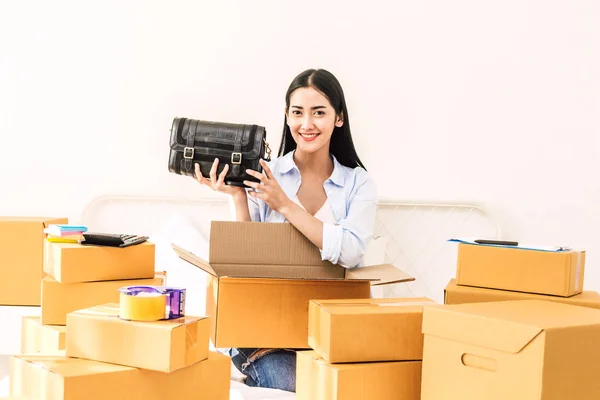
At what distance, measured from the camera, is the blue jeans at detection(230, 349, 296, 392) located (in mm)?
1723

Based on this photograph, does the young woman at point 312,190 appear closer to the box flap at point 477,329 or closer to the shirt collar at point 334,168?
the shirt collar at point 334,168

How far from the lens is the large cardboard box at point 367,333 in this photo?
4.64 feet

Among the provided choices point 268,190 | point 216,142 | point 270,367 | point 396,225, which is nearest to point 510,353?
point 270,367

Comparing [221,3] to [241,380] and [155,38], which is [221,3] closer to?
[155,38]

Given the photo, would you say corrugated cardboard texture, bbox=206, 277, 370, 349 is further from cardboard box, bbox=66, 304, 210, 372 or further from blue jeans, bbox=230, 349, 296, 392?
cardboard box, bbox=66, 304, 210, 372

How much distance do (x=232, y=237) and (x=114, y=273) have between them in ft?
1.16

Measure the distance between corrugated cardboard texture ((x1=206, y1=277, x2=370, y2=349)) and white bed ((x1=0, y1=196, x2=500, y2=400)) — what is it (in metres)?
0.82

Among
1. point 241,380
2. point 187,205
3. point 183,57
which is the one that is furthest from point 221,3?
point 241,380

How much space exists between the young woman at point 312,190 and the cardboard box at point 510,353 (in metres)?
0.48

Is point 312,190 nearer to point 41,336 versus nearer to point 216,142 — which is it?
point 216,142

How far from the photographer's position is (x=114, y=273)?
1775 millimetres

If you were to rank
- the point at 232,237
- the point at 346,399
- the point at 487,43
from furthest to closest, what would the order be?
the point at 487,43 → the point at 232,237 → the point at 346,399

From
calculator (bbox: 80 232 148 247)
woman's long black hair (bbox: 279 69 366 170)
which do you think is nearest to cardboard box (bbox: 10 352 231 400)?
calculator (bbox: 80 232 148 247)

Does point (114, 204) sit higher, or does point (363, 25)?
point (363, 25)
